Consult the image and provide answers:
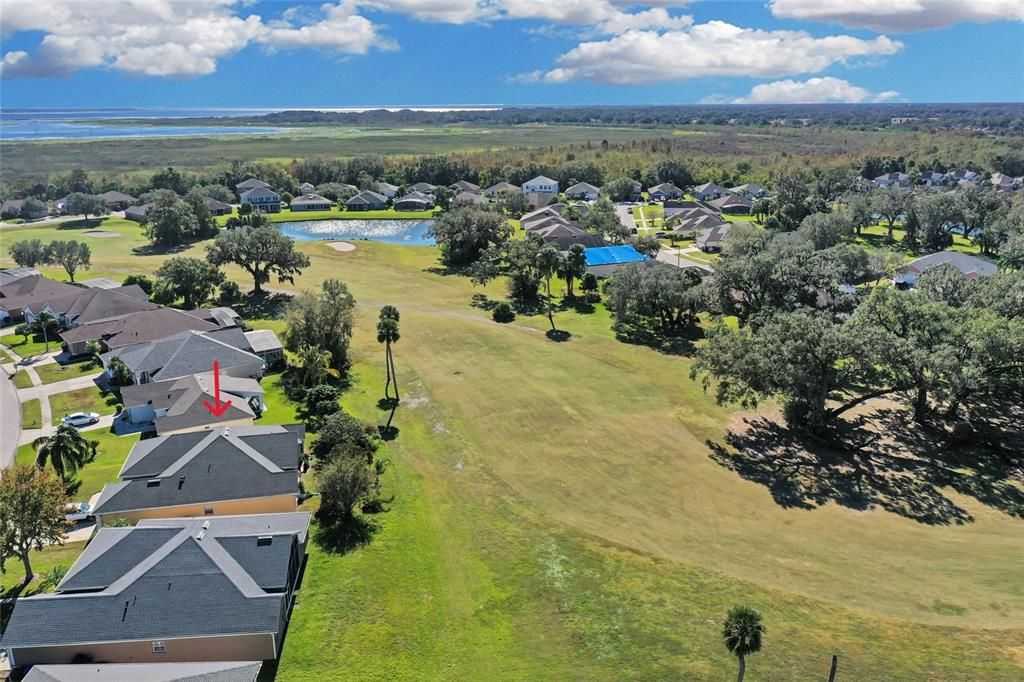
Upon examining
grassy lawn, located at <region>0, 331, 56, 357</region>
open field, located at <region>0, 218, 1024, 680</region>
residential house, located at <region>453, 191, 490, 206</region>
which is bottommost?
open field, located at <region>0, 218, 1024, 680</region>

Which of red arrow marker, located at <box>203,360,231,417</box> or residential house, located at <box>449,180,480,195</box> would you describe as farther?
Answer: residential house, located at <box>449,180,480,195</box>

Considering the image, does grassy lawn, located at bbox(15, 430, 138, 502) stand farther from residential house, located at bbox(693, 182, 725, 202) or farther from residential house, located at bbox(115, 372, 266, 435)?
residential house, located at bbox(693, 182, 725, 202)

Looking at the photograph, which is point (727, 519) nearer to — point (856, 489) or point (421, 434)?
point (856, 489)

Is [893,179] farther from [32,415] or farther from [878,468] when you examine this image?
[32,415]

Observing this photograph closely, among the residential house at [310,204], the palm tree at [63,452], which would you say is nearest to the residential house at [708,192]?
the residential house at [310,204]

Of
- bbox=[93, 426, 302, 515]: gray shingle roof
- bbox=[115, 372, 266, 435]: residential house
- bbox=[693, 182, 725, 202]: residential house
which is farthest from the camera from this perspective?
bbox=[693, 182, 725, 202]: residential house

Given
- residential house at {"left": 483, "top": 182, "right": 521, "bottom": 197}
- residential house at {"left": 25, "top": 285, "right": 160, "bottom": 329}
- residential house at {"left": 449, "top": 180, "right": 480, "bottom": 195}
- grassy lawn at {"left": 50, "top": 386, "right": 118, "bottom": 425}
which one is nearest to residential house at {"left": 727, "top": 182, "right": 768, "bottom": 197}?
residential house at {"left": 483, "top": 182, "right": 521, "bottom": 197}

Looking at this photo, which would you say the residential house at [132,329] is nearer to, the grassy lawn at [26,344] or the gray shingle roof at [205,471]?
the grassy lawn at [26,344]

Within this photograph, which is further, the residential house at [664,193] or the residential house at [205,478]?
the residential house at [664,193]
